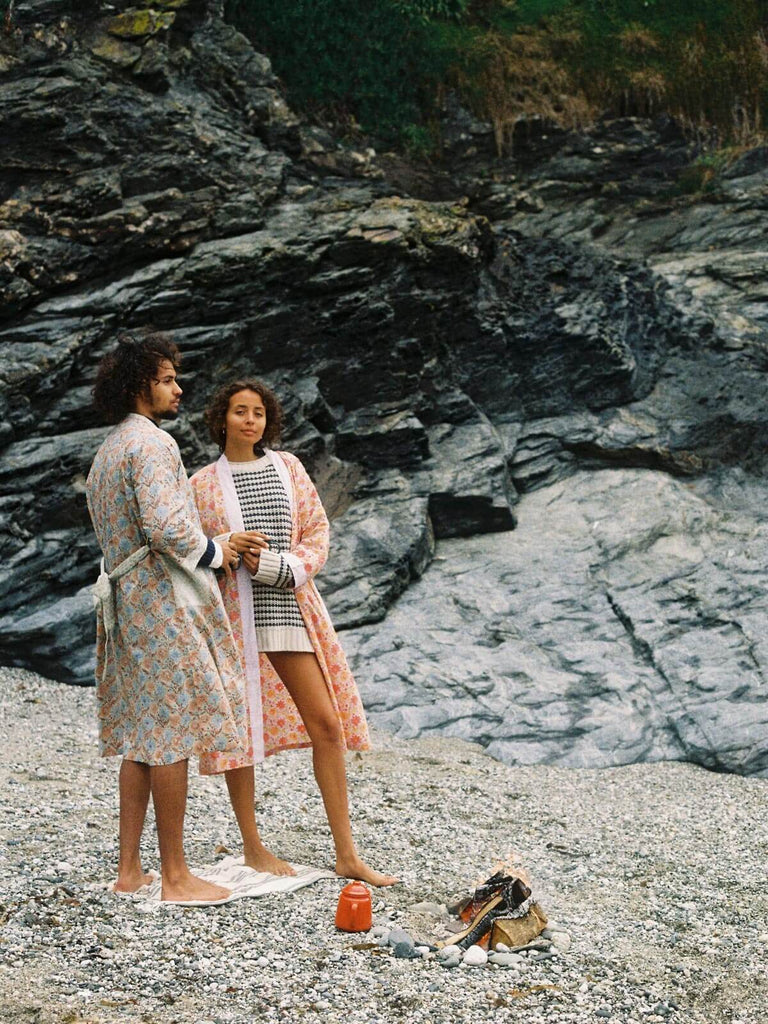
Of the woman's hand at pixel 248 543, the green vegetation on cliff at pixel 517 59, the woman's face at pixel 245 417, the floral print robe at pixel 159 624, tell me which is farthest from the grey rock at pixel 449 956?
the green vegetation on cliff at pixel 517 59

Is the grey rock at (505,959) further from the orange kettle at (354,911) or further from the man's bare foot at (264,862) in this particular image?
the man's bare foot at (264,862)

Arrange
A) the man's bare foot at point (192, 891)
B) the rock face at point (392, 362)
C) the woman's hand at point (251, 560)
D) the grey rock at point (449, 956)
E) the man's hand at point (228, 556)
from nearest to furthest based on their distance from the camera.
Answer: the grey rock at point (449, 956)
the man's bare foot at point (192, 891)
the man's hand at point (228, 556)
the woman's hand at point (251, 560)
the rock face at point (392, 362)

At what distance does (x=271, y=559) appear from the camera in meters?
4.42

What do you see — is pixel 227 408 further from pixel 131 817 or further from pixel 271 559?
pixel 131 817

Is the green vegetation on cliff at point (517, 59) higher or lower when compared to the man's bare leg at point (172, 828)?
higher

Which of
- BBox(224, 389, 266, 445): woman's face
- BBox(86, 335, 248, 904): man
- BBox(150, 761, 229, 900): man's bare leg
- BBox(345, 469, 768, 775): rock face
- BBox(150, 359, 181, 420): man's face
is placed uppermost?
BBox(150, 359, 181, 420): man's face

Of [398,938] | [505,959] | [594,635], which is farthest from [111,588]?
[594,635]

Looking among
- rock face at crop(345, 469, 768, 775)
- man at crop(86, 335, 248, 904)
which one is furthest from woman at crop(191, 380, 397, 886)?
rock face at crop(345, 469, 768, 775)

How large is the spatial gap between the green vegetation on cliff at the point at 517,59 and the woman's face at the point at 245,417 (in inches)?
327

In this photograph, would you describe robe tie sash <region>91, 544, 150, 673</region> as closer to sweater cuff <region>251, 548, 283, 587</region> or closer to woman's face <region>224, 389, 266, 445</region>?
sweater cuff <region>251, 548, 283, 587</region>

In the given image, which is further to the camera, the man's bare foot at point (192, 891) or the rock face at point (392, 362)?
the rock face at point (392, 362)

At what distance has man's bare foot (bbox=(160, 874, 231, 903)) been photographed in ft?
13.2

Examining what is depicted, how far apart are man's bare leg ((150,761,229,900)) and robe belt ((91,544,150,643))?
585 mm

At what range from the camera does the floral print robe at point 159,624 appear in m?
4.08
